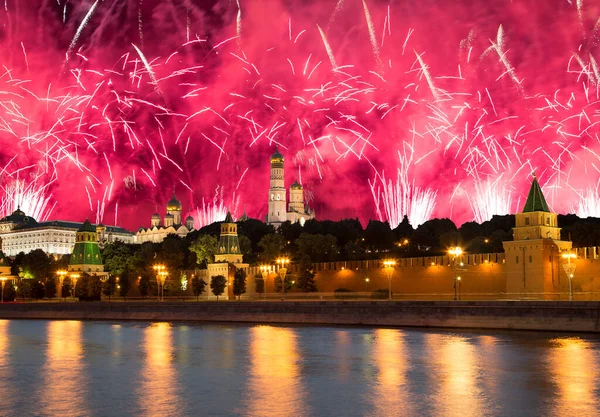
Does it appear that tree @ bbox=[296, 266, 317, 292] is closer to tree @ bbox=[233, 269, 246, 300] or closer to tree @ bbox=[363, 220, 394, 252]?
tree @ bbox=[233, 269, 246, 300]

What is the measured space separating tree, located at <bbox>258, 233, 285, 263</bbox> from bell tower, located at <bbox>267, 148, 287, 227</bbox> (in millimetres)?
48942

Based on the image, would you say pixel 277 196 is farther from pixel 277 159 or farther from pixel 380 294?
pixel 380 294

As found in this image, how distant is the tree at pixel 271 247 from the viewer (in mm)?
75875

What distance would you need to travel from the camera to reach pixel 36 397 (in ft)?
59.7

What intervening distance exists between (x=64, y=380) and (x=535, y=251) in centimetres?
3098

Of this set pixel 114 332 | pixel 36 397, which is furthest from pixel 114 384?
pixel 114 332

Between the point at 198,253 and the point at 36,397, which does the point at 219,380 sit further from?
the point at 198,253

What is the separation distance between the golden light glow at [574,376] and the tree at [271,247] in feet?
157

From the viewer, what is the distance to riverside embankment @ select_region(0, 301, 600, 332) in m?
32.6

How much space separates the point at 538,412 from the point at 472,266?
3422 cm

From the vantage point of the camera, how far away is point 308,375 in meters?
21.2

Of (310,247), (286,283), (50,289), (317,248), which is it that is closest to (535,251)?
(286,283)

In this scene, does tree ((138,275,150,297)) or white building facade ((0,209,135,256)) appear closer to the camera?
tree ((138,275,150,297))

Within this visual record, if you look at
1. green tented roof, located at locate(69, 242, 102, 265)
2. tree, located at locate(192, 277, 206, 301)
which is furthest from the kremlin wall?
green tented roof, located at locate(69, 242, 102, 265)
